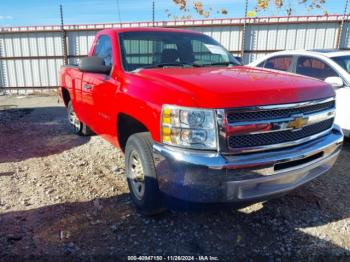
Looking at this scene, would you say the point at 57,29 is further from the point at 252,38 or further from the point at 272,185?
the point at 272,185

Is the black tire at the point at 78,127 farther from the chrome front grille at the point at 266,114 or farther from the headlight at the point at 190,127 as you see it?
the chrome front grille at the point at 266,114

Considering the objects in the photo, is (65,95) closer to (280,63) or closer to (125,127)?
(125,127)

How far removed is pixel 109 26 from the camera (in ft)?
42.7

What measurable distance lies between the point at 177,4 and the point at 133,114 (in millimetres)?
21276

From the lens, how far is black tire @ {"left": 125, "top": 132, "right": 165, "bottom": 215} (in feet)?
9.29

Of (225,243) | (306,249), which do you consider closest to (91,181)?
(225,243)

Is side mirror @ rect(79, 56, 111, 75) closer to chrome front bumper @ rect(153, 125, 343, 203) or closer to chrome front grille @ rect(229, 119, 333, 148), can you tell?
chrome front bumper @ rect(153, 125, 343, 203)

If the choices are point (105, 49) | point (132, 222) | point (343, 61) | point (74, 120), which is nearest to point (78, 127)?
point (74, 120)

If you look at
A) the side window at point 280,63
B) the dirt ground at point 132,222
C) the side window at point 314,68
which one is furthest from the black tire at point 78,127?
the side window at point 314,68

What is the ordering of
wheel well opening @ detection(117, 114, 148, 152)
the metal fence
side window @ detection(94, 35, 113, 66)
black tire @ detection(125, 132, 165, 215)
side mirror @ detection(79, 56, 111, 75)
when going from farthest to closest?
the metal fence
side window @ detection(94, 35, 113, 66)
side mirror @ detection(79, 56, 111, 75)
wheel well opening @ detection(117, 114, 148, 152)
black tire @ detection(125, 132, 165, 215)

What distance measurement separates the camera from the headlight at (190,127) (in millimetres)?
2334

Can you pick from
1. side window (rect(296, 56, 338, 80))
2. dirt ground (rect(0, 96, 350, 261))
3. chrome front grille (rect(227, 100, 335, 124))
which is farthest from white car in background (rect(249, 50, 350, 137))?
chrome front grille (rect(227, 100, 335, 124))

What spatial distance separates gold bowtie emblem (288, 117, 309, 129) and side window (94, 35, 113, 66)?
2180mm

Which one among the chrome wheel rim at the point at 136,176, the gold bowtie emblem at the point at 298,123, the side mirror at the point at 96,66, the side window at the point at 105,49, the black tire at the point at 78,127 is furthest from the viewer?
the black tire at the point at 78,127
